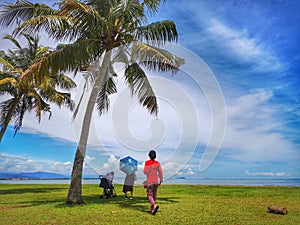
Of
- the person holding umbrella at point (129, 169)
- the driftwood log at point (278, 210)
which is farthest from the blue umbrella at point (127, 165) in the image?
the driftwood log at point (278, 210)

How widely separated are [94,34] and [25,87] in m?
12.2

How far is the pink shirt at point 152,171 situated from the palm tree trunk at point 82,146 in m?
4.61

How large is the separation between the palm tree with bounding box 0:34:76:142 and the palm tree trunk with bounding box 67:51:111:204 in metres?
9.74

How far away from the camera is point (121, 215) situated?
1002 cm

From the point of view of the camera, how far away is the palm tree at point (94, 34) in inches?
535

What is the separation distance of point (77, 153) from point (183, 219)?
700 cm

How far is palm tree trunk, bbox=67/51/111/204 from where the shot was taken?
1346cm

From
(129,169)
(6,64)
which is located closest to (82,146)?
(129,169)

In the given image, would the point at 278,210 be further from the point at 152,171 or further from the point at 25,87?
the point at 25,87

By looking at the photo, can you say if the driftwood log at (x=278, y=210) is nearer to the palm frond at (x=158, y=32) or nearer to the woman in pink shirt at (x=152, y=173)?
the woman in pink shirt at (x=152, y=173)

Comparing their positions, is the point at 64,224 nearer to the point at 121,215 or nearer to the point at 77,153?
the point at 121,215

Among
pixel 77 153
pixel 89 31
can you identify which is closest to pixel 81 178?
pixel 77 153

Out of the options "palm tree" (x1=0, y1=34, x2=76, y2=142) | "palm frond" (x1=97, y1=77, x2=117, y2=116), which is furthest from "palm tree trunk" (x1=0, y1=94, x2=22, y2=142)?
"palm frond" (x1=97, y1=77, x2=117, y2=116)

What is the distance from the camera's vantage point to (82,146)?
1422cm
